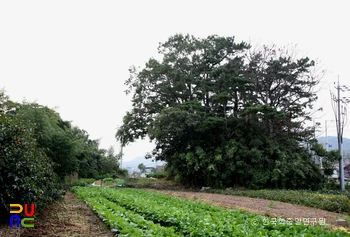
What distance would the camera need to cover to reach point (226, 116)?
2067 centimetres

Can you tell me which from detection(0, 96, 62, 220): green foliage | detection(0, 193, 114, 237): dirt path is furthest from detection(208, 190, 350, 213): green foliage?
detection(0, 96, 62, 220): green foliage

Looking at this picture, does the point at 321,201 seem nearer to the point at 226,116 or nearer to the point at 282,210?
the point at 282,210

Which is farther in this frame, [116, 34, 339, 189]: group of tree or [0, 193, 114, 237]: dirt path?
[116, 34, 339, 189]: group of tree

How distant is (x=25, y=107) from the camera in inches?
487

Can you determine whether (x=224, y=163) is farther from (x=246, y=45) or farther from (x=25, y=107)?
(x=25, y=107)

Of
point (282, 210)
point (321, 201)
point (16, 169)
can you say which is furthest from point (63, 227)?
point (321, 201)

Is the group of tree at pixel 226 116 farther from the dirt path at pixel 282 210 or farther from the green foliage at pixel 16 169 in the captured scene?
→ the green foliage at pixel 16 169

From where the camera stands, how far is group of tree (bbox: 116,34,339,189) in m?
18.8

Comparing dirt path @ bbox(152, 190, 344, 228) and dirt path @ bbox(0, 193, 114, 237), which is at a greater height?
dirt path @ bbox(0, 193, 114, 237)


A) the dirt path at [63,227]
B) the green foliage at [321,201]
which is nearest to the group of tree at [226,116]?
the green foliage at [321,201]

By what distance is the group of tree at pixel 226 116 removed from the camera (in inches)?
742

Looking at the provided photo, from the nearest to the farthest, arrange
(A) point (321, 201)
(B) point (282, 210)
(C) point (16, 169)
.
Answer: (C) point (16, 169)
(B) point (282, 210)
(A) point (321, 201)

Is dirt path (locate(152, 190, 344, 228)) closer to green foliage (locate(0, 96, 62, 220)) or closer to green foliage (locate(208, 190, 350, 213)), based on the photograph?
green foliage (locate(208, 190, 350, 213))

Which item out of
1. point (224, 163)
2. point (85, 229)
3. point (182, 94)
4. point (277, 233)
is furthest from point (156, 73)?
point (277, 233)
